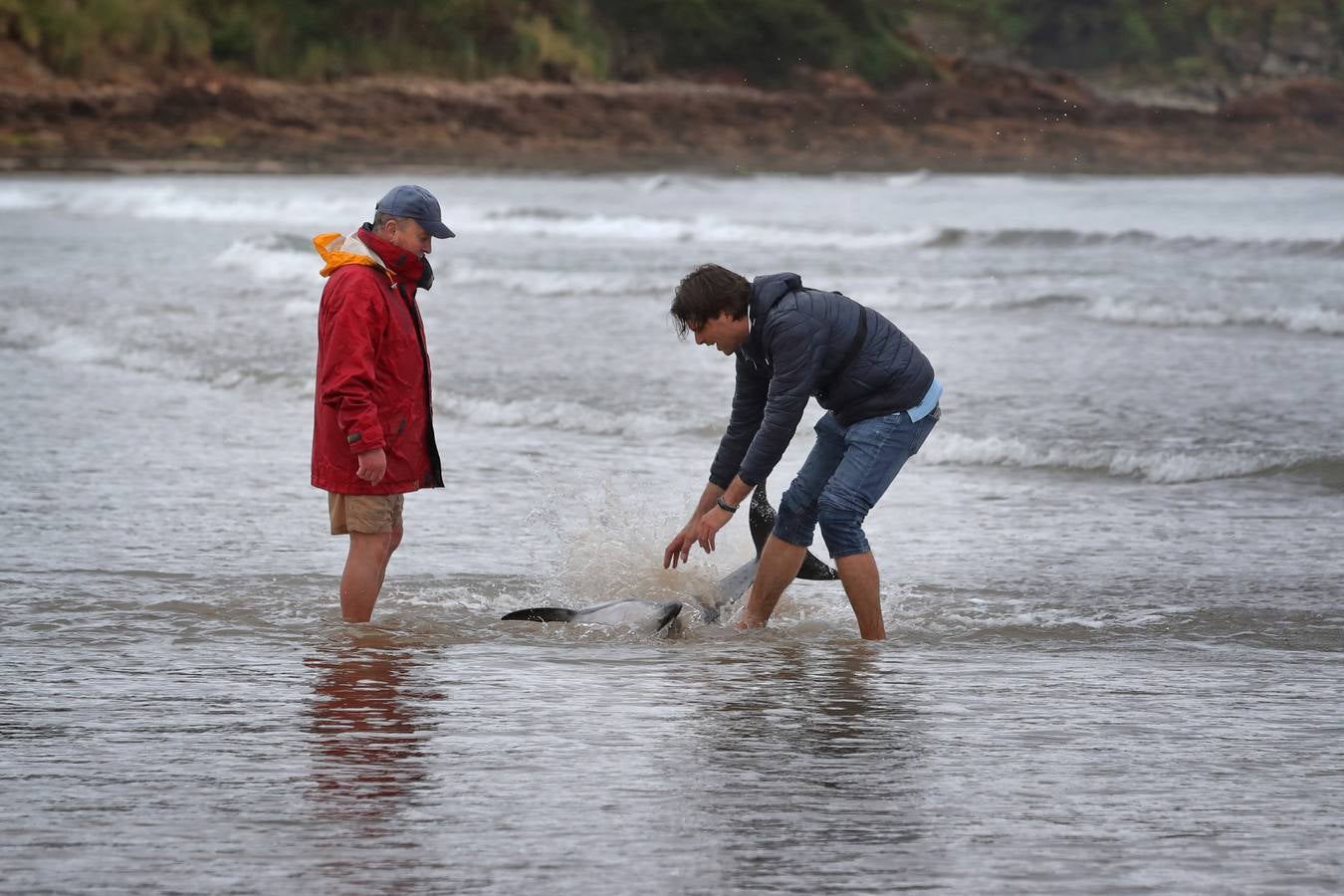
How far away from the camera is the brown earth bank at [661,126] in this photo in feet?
199

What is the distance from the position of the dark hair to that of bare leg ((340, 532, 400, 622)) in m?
1.31

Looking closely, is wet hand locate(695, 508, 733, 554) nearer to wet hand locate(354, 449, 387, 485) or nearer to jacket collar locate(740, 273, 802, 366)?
jacket collar locate(740, 273, 802, 366)

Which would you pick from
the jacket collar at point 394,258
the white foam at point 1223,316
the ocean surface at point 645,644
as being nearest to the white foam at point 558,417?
the ocean surface at point 645,644

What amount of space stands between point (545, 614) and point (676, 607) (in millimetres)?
467

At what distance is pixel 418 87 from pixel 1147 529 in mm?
62504

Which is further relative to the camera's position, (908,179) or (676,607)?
(908,179)

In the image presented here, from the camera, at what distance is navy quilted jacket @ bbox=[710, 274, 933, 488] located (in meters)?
5.70

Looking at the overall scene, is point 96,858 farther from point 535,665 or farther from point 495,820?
point 535,665

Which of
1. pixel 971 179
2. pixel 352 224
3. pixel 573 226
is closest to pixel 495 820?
pixel 573 226

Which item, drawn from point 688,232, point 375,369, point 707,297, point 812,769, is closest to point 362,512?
point 375,369

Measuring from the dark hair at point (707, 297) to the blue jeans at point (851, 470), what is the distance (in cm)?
69

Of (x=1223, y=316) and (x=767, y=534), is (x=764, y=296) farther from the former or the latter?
(x=1223, y=316)

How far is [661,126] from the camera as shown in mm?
70438

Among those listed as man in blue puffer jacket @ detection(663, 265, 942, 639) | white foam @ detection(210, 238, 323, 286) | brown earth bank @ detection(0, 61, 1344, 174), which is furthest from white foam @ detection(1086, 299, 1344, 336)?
brown earth bank @ detection(0, 61, 1344, 174)
